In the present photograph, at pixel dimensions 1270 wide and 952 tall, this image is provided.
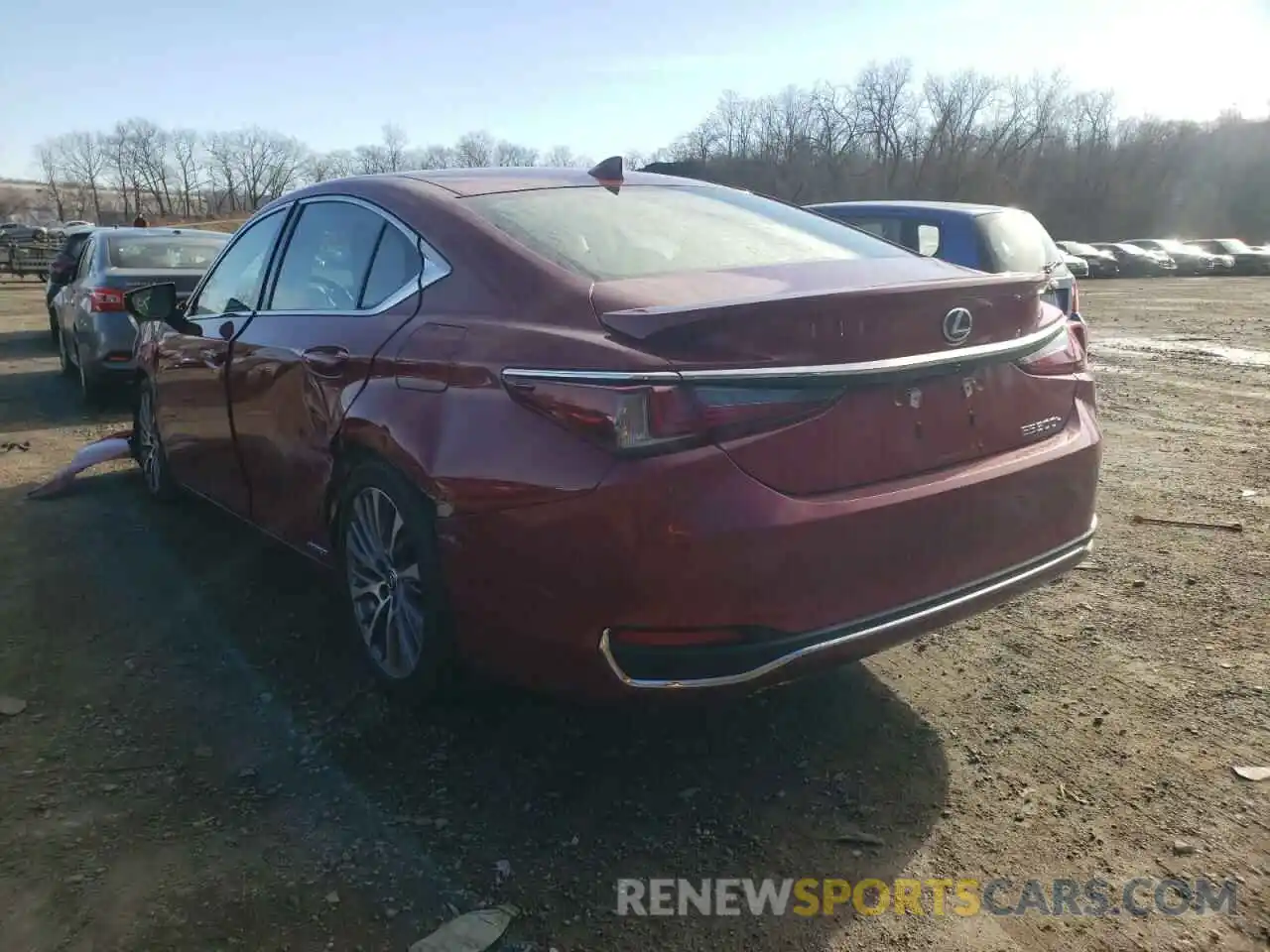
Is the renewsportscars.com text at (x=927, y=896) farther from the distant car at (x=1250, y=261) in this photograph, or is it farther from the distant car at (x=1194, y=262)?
the distant car at (x=1250, y=261)

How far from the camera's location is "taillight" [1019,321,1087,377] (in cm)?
290

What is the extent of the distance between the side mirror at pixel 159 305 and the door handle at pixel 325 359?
175 cm

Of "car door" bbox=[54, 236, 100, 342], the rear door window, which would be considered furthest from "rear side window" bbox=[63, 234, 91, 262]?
the rear door window

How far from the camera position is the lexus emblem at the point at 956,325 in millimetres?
2629

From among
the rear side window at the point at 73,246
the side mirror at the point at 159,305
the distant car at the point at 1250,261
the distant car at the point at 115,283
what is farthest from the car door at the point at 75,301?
the distant car at the point at 1250,261

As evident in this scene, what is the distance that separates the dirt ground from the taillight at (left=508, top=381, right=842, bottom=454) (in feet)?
3.28

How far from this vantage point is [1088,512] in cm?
306

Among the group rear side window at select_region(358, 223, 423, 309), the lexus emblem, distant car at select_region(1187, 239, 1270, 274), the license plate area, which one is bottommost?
distant car at select_region(1187, 239, 1270, 274)

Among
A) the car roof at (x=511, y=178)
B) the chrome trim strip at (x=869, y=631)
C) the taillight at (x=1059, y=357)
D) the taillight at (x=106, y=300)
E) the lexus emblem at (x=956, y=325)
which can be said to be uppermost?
the car roof at (x=511, y=178)

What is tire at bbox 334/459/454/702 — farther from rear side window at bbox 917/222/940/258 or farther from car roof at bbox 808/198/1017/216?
rear side window at bbox 917/222/940/258

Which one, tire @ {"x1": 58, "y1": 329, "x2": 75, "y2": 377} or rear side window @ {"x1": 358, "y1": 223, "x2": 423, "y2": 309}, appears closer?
rear side window @ {"x1": 358, "y1": 223, "x2": 423, "y2": 309}

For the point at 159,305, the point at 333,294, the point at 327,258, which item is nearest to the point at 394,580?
the point at 333,294

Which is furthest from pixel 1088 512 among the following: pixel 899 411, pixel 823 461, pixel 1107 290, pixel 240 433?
pixel 1107 290

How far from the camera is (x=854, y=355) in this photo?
2.48 m
